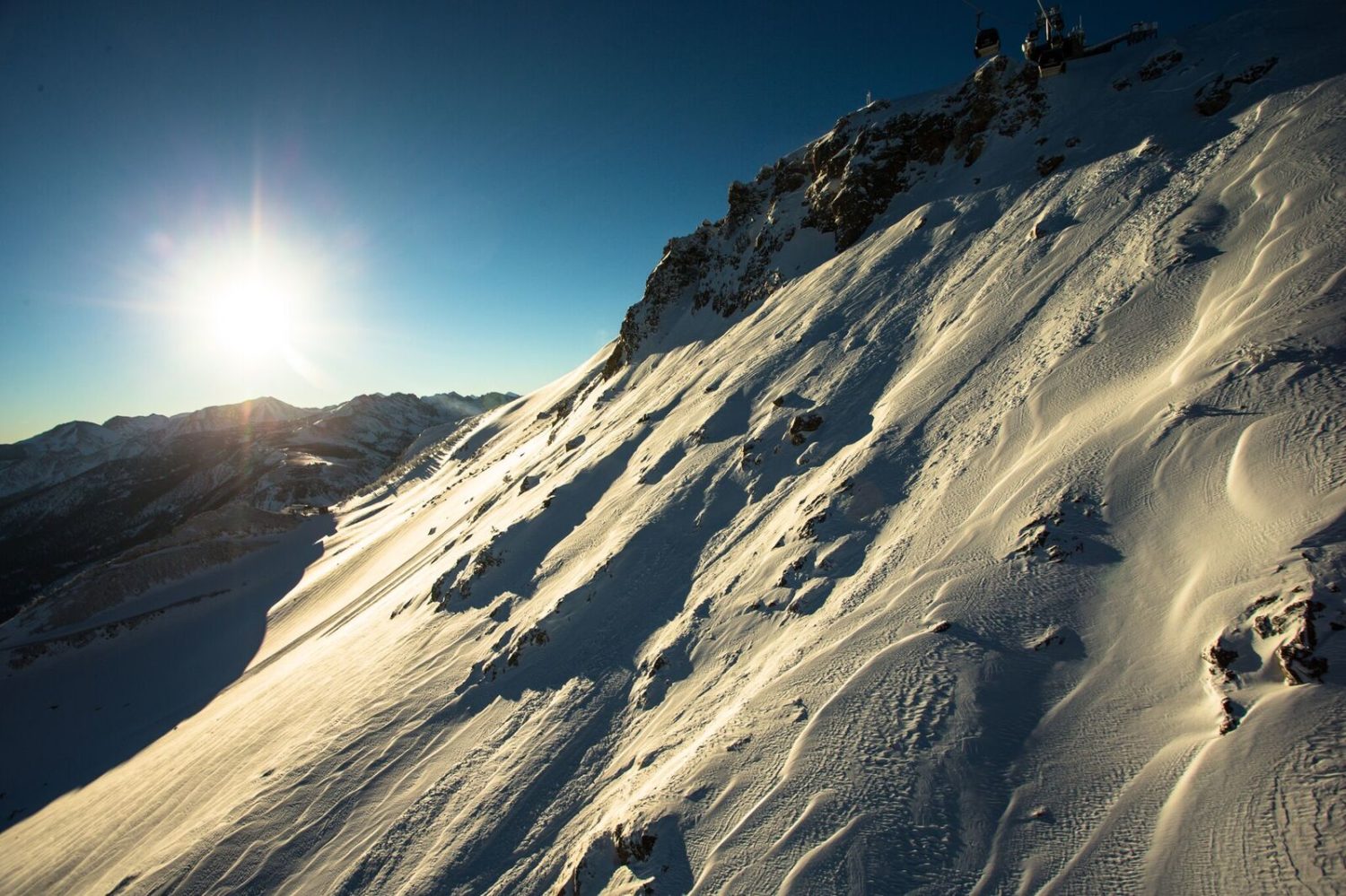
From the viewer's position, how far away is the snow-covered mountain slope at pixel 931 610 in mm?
4781

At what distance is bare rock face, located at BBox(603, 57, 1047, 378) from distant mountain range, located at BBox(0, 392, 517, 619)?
6900 centimetres

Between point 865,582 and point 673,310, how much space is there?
27756 mm

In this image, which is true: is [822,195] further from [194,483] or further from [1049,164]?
[194,483]

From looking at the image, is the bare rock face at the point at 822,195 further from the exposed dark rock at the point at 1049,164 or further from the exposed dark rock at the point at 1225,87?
the exposed dark rock at the point at 1225,87

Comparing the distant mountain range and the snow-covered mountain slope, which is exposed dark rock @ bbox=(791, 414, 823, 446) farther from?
the distant mountain range

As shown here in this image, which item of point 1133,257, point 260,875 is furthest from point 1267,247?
point 260,875

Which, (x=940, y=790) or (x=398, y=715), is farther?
(x=398, y=715)

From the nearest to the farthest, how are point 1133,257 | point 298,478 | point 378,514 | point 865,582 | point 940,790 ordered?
point 940,790
point 865,582
point 1133,257
point 378,514
point 298,478

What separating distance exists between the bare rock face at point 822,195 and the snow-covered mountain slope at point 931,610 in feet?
6.08

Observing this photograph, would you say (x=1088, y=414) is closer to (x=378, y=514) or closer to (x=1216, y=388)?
(x=1216, y=388)

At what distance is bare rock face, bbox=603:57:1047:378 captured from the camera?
2205 centimetres

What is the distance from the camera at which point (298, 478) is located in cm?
9244

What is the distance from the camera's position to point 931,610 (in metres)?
7.09

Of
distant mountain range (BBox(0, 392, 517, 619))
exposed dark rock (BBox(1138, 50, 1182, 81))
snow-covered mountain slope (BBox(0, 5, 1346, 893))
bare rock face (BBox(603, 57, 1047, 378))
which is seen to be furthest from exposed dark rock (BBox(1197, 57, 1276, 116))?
distant mountain range (BBox(0, 392, 517, 619))
